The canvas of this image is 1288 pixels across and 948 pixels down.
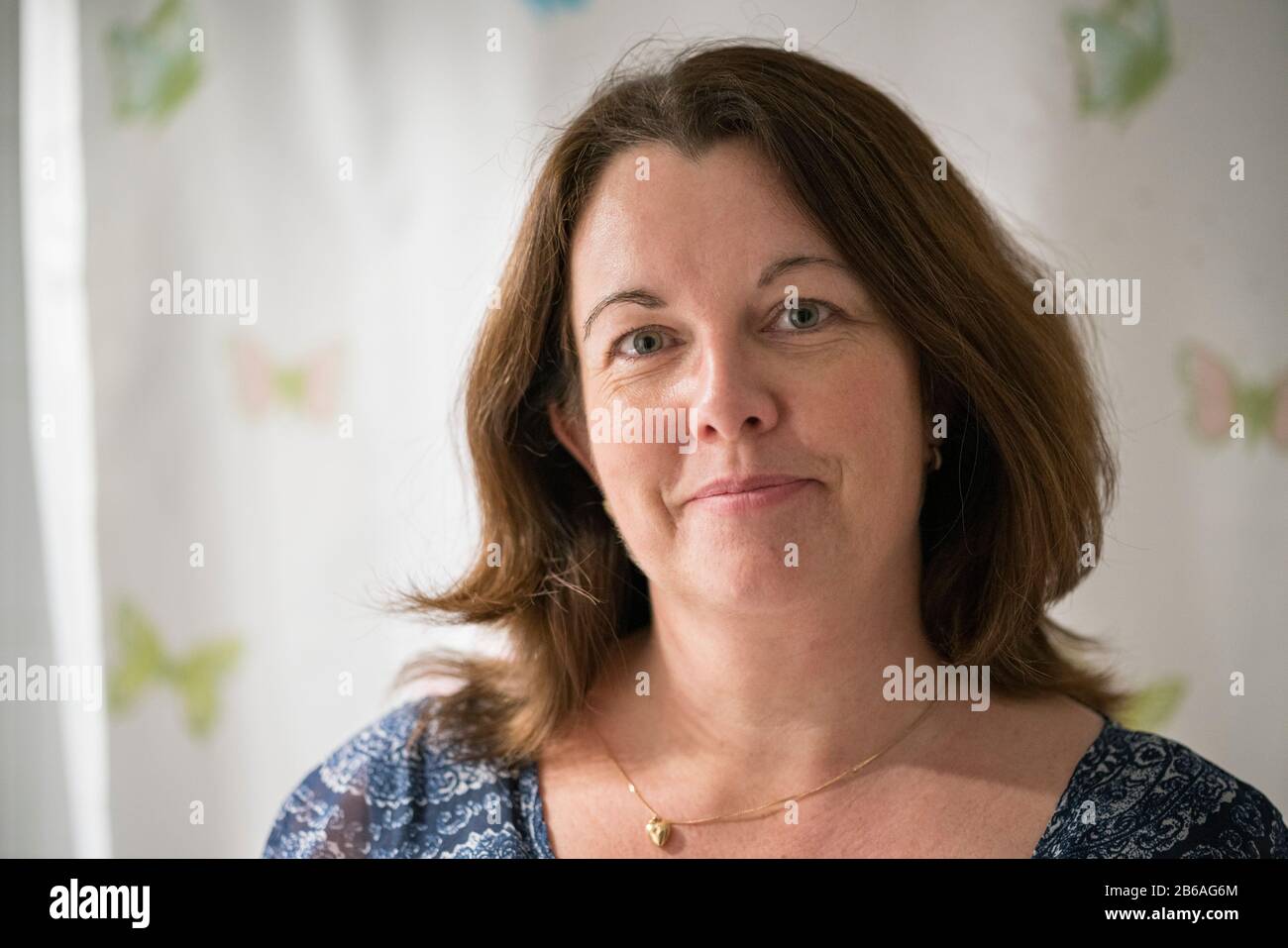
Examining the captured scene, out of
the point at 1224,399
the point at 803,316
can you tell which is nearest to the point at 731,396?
the point at 803,316

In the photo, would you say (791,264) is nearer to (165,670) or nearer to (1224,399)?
(1224,399)

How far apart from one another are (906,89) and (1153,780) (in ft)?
3.12

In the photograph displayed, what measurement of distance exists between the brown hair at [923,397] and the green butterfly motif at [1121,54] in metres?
0.31

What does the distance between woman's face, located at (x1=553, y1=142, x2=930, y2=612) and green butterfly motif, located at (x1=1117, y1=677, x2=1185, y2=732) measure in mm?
603

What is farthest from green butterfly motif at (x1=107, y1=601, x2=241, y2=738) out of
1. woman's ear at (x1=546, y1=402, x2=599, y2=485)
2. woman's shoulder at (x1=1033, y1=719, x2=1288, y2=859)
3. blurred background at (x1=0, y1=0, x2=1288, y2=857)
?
woman's shoulder at (x1=1033, y1=719, x2=1288, y2=859)

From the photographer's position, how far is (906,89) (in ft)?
4.98

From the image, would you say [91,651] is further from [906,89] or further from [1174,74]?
[1174,74]

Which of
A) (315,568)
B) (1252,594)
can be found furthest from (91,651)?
(1252,594)

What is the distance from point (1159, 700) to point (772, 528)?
0.77 meters

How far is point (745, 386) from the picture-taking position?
1.12 meters

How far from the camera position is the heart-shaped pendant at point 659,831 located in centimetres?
127

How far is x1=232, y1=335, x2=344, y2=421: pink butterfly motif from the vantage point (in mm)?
1752

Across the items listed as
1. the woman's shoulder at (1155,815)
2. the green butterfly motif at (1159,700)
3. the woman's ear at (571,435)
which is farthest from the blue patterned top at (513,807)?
the woman's ear at (571,435)

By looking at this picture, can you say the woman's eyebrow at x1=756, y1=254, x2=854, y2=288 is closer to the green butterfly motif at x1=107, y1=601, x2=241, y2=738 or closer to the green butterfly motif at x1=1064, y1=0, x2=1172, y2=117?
the green butterfly motif at x1=1064, y1=0, x2=1172, y2=117
